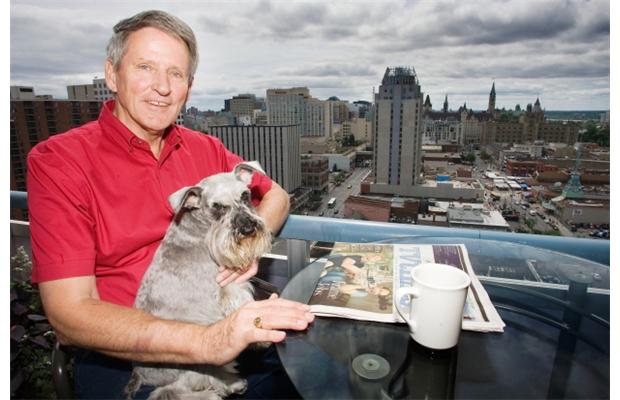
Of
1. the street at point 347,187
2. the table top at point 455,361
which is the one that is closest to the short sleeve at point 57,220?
the table top at point 455,361

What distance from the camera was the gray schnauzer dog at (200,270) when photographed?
0.93 meters

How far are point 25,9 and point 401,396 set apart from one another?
273cm

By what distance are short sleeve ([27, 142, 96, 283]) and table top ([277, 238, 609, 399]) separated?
606mm

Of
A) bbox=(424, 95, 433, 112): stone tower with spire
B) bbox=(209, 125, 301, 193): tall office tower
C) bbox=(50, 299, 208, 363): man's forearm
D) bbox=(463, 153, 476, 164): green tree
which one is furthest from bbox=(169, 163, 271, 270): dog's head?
bbox=(424, 95, 433, 112): stone tower with spire

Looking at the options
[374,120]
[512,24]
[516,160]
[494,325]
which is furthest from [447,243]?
[374,120]

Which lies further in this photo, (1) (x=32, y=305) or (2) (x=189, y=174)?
(1) (x=32, y=305)

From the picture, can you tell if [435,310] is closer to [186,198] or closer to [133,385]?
[186,198]

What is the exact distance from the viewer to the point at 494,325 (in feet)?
2.81

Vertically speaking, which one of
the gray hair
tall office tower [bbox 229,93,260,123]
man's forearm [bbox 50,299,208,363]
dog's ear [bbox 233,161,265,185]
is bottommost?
man's forearm [bbox 50,299,208,363]

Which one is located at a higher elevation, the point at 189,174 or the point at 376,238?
the point at 189,174

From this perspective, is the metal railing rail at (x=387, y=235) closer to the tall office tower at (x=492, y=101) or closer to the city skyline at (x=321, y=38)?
the city skyline at (x=321, y=38)

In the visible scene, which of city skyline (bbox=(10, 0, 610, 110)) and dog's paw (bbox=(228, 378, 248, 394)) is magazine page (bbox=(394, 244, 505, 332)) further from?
city skyline (bbox=(10, 0, 610, 110))

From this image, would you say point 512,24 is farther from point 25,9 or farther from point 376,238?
point 25,9

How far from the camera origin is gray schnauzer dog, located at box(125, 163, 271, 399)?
93cm
